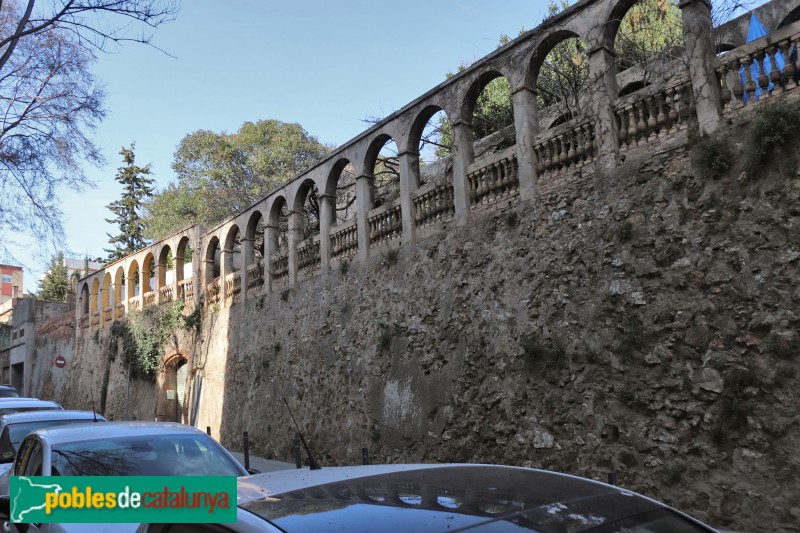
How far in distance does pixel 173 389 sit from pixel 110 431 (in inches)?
669

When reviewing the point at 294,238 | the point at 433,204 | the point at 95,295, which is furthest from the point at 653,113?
the point at 95,295

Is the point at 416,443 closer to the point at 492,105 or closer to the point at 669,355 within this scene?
the point at 669,355

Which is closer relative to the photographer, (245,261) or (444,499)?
(444,499)

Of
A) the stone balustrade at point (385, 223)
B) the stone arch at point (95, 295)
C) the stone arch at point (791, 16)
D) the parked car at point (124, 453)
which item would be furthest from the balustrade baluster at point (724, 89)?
the stone arch at point (95, 295)

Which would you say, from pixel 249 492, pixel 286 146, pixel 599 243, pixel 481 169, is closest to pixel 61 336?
pixel 286 146

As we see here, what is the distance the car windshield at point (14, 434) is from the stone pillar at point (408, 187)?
20.6 ft

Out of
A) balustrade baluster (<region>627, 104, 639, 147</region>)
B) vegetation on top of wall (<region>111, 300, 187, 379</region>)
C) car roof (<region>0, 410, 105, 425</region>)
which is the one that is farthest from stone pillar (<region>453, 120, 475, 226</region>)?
vegetation on top of wall (<region>111, 300, 187, 379</region>)

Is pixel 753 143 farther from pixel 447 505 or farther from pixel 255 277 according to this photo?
pixel 255 277

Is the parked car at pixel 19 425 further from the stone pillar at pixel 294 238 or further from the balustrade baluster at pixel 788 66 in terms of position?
the balustrade baluster at pixel 788 66

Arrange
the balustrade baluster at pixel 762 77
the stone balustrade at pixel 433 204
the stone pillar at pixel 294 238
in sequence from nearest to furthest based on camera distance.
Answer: the balustrade baluster at pixel 762 77 < the stone balustrade at pixel 433 204 < the stone pillar at pixel 294 238

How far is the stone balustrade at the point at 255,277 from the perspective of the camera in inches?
635

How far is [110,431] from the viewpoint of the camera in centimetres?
489

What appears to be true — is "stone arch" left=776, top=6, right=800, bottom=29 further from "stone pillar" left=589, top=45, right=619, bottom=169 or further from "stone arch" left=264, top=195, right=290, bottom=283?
"stone arch" left=264, top=195, right=290, bottom=283

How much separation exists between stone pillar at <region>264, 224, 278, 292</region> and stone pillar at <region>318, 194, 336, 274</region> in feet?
7.78
